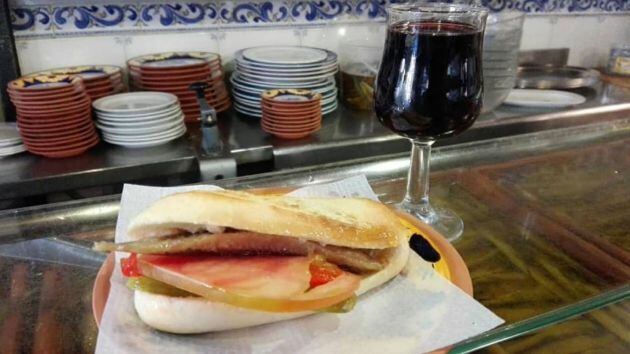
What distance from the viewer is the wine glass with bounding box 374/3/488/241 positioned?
92 cm

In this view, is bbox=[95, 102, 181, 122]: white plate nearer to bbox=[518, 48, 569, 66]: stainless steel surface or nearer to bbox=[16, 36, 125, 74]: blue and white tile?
bbox=[16, 36, 125, 74]: blue and white tile

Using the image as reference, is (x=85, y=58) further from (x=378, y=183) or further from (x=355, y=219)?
(x=355, y=219)

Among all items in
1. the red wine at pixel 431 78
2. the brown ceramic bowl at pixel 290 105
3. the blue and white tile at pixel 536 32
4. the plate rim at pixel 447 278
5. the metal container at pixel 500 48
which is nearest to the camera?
the plate rim at pixel 447 278

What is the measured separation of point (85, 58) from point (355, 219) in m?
1.71

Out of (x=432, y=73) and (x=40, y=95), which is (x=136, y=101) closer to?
(x=40, y=95)

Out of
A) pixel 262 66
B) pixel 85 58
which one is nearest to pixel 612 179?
pixel 262 66

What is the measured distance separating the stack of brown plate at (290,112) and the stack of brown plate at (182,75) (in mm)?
292

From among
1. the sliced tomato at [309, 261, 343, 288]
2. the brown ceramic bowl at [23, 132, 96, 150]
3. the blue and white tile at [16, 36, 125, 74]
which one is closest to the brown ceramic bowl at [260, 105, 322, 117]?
the brown ceramic bowl at [23, 132, 96, 150]

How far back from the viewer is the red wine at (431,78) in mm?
916

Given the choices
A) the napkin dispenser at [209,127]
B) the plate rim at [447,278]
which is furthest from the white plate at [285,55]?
the plate rim at [447,278]

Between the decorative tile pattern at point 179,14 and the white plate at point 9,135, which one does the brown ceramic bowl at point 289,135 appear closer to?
the decorative tile pattern at point 179,14

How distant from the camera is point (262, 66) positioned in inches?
77.3

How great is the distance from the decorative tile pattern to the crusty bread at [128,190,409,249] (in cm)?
153

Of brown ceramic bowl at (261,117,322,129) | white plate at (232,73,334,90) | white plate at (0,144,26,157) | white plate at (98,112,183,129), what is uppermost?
white plate at (232,73,334,90)
